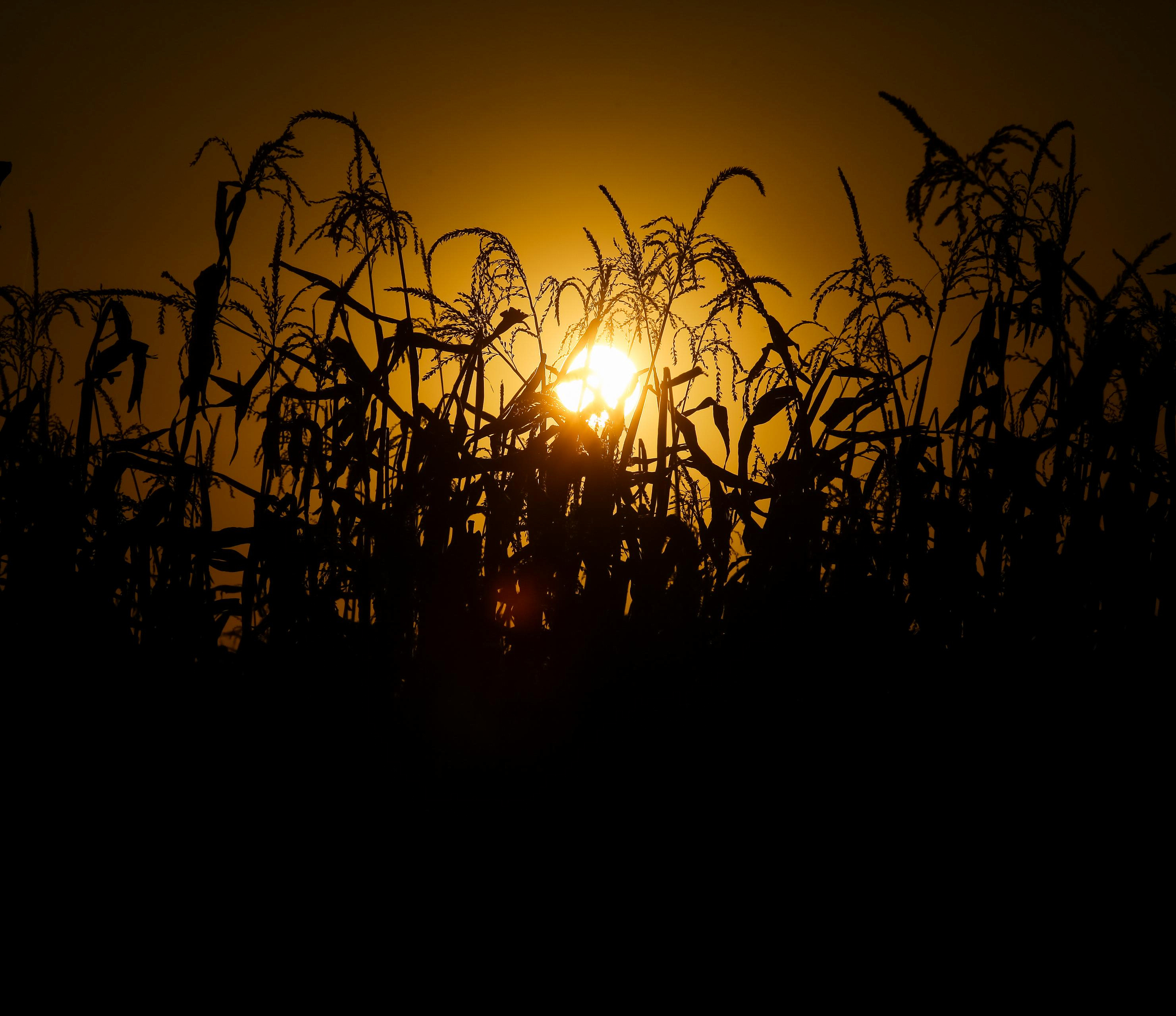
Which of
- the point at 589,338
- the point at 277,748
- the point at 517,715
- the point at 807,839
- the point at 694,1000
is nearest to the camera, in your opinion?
the point at 694,1000

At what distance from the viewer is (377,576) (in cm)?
151

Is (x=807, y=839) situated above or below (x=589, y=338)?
below

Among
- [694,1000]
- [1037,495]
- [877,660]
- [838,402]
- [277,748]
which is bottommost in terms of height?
[694,1000]

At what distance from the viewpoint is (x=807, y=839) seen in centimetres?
123

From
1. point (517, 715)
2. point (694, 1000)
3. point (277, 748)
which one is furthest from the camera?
point (517, 715)

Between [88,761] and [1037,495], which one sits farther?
[1037,495]

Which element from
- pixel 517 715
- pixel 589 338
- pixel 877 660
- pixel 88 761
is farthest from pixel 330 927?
pixel 589 338

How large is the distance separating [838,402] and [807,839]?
1.03 m

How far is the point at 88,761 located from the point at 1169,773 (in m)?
1.87

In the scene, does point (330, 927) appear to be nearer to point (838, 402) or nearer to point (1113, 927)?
point (1113, 927)

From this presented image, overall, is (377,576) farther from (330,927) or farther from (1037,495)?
(1037,495)

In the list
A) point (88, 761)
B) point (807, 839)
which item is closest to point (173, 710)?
point (88, 761)

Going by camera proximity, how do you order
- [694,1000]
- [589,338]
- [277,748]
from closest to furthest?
1. [694,1000]
2. [277,748]
3. [589,338]

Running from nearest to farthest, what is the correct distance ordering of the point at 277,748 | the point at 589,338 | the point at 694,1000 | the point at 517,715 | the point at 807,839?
the point at 694,1000 < the point at 807,839 < the point at 277,748 < the point at 517,715 < the point at 589,338
